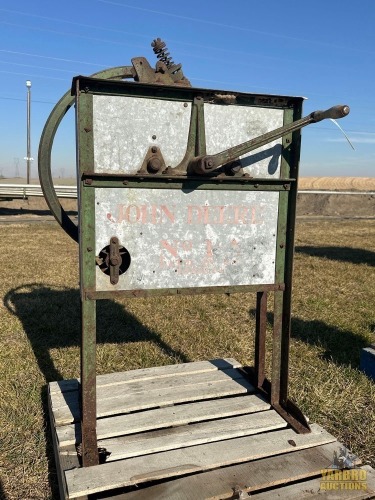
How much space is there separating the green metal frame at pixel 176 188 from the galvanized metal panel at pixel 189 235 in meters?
0.04

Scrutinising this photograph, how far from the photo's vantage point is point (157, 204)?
2438mm

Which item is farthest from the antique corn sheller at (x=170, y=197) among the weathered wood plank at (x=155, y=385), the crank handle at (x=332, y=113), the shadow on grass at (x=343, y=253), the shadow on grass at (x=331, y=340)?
the shadow on grass at (x=343, y=253)

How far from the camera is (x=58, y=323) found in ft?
16.5

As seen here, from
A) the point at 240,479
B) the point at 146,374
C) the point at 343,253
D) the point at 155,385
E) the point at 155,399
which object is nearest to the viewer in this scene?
the point at 240,479

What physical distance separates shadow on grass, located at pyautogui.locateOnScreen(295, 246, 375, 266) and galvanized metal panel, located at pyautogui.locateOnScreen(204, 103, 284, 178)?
6715 mm

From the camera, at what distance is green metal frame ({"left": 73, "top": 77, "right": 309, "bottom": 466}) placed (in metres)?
2.27

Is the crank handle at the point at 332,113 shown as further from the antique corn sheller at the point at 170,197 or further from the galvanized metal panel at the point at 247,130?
the galvanized metal panel at the point at 247,130

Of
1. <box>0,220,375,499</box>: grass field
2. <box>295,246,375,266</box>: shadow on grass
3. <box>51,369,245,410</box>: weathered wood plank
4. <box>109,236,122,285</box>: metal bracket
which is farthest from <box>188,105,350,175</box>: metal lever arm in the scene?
<box>295,246,375,266</box>: shadow on grass

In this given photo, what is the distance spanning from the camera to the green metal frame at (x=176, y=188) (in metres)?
2.27

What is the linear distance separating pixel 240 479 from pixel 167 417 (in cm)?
67

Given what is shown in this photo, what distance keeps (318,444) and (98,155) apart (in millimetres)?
1917
